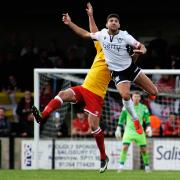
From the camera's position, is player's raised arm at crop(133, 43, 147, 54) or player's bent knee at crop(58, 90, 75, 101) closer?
player's raised arm at crop(133, 43, 147, 54)

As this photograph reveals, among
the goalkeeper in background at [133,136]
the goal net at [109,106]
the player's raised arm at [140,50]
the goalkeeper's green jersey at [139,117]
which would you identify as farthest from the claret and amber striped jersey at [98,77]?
the goal net at [109,106]

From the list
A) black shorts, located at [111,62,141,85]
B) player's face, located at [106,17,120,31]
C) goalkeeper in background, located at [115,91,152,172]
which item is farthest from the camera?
goalkeeper in background, located at [115,91,152,172]

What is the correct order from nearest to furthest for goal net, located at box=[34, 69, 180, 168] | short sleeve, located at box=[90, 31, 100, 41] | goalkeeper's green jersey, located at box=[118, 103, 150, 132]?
1. short sleeve, located at box=[90, 31, 100, 41]
2. goalkeeper's green jersey, located at box=[118, 103, 150, 132]
3. goal net, located at box=[34, 69, 180, 168]

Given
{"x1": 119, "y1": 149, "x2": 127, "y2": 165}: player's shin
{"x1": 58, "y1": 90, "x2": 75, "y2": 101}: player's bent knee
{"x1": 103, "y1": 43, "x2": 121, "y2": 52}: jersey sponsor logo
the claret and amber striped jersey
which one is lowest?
{"x1": 119, "y1": 149, "x2": 127, "y2": 165}: player's shin

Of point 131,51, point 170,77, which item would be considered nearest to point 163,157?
point 170,77

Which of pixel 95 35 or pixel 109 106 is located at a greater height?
pixel 95 35

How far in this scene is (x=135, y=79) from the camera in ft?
47.3

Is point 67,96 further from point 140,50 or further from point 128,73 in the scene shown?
point 140,50

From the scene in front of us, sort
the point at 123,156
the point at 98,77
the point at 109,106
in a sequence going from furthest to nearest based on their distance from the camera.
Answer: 1. the point at 109,106
2. the point at 123,156
3. the point at 98,77

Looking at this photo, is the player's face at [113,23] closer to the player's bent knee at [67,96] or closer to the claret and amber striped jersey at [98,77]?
the claret and amber striped jersey at [98,77]

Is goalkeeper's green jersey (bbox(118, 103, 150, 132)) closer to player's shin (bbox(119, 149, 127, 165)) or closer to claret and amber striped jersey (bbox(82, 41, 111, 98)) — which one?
player's shin (bbox(119, 149, 127, 165))

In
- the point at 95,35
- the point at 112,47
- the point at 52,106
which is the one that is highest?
the point at 95,35

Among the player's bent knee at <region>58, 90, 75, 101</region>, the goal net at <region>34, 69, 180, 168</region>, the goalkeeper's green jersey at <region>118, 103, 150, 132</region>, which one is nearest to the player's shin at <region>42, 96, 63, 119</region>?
the player's bent knee at <region>58, 90, 75, 101</region>

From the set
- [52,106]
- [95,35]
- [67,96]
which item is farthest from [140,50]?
[52,106]
